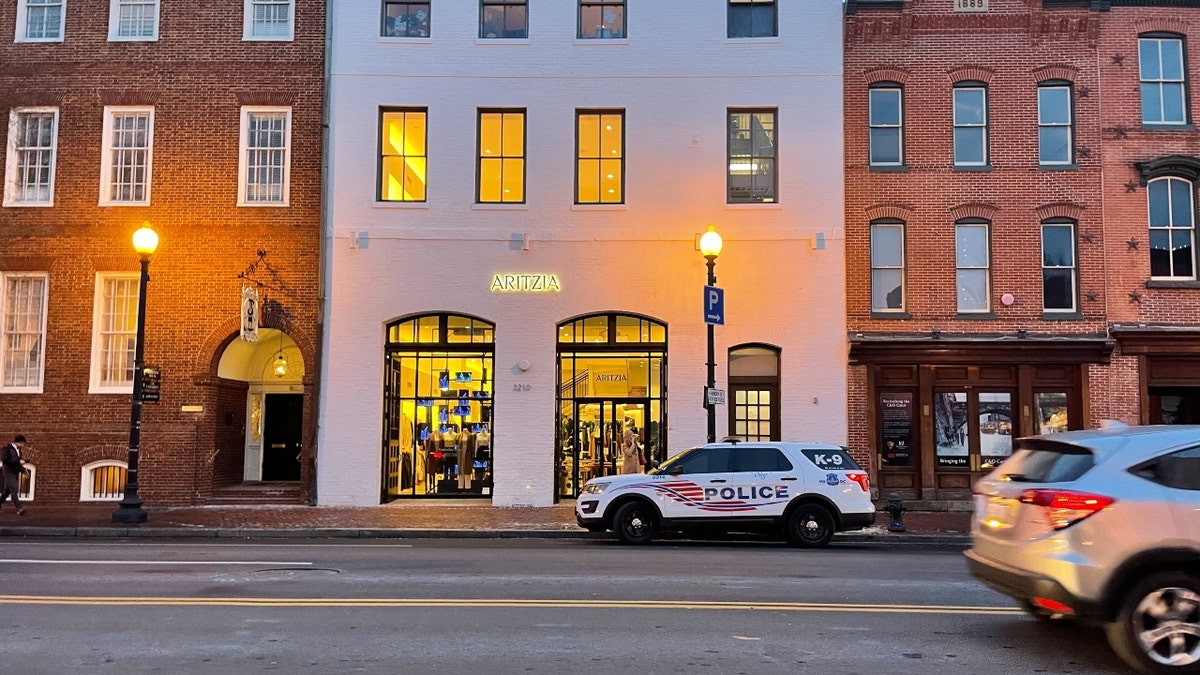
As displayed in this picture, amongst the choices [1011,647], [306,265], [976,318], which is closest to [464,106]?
[306,265]

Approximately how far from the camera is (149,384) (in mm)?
17375

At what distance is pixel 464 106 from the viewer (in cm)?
2020

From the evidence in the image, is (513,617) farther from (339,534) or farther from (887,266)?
(887,266)

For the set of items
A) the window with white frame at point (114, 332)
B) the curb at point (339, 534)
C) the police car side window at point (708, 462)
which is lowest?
the curb at point (339, 534)

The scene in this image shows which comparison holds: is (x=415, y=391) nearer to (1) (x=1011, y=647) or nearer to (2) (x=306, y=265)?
(2) (x=306, y=265)

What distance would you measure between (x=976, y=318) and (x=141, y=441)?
1742 centimetres

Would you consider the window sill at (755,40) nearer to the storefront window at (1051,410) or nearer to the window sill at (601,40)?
the window sill at (601,40)

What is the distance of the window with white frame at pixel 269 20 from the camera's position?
20.4 m

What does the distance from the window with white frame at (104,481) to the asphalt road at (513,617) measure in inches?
307

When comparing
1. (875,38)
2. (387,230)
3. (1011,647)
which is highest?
(875,38)

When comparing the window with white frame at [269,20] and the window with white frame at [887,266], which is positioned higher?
the window with white frame at [269,20]

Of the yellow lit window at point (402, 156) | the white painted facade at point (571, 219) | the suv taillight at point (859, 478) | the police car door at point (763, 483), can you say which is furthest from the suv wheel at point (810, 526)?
the yellow lit window at point (402, 156)

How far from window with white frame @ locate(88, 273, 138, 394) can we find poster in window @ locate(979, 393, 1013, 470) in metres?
17.8

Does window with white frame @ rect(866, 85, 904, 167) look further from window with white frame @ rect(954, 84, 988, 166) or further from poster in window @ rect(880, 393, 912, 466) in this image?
poster in window @ rect(880, 393, 912, 466)
